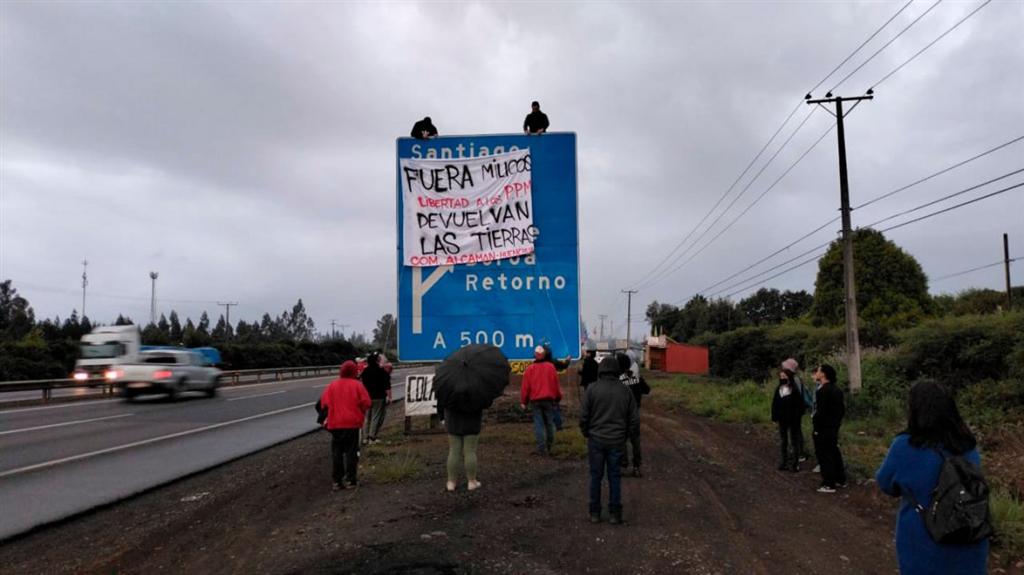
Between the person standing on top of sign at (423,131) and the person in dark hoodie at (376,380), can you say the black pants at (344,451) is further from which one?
the person standing on top of sign at (423,131)

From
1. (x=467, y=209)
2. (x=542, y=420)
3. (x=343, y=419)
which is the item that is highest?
(x=467, y=209)

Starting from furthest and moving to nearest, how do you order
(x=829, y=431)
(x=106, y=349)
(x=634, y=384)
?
(x=106, y=349) → (x=634, y=384) → (x=829, y=431)

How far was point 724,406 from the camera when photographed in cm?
2070

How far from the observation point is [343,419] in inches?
348

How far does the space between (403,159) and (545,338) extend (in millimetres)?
2781

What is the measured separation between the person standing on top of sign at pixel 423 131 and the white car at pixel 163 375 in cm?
1944

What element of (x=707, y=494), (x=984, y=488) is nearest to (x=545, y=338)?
(x=707, y=494)

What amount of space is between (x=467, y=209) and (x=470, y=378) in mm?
2017

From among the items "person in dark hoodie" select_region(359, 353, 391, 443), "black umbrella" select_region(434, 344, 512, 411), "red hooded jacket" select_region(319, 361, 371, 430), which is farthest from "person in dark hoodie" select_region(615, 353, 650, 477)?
"person in dark hoodie" select_region(359, 353, 391, 443)

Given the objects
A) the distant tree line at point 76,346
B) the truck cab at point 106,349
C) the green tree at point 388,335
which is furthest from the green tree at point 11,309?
the truck cab at point 106,349

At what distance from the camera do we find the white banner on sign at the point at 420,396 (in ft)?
47.3

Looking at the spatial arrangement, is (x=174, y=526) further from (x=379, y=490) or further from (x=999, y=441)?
(x=999, y=441)

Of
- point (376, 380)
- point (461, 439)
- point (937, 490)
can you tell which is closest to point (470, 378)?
point (461, 439)

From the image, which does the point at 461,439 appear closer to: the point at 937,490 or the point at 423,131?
the point at 423,131
